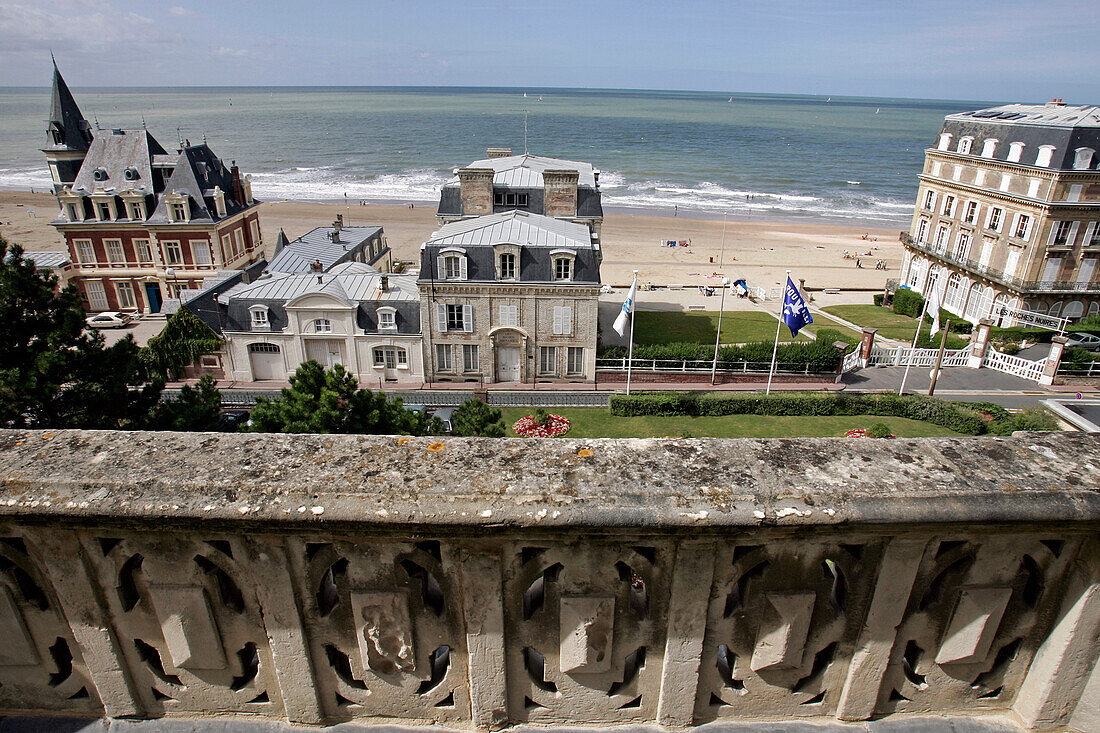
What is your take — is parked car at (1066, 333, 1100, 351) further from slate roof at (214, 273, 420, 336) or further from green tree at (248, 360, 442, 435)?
green tree at (248, 360, 442, 435)

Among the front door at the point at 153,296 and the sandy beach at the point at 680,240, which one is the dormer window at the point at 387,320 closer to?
the front door at the point at 153,296

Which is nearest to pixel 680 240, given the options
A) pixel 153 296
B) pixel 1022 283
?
pixel 1022 283

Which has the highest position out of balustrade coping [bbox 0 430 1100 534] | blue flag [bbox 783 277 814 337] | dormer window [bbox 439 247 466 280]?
balustrade coping [bbox 0 430 1100 534]

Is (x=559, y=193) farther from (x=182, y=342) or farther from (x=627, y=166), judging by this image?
(x=627, y=166)

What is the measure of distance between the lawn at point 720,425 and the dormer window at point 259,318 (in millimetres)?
13825

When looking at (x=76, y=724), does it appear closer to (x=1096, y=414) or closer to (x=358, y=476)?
(x=358, y=476)

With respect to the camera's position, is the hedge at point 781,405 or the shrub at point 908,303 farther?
the shrub at point 908,303

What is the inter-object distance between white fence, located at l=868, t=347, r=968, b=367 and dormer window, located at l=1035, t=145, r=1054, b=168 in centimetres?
1350

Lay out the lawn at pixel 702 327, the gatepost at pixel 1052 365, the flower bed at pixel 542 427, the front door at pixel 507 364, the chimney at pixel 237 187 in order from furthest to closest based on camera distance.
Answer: the chimney at pixel 237 187
the lawn at pixel 702 327
the front door at pixel 507 364
the gatepost at pixel 1052 365
the flower bed at pixel 542 427

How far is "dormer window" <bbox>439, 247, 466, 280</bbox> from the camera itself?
3197cm

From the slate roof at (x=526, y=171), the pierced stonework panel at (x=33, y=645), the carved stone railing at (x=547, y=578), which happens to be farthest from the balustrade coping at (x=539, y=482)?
the slate roof at (x=526, y=171)

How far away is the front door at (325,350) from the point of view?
3406cm

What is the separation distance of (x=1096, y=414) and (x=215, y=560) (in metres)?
36.8

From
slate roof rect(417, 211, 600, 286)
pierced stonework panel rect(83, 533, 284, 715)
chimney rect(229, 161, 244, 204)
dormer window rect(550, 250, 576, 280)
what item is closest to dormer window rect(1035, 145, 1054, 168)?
slate roof rect(417, 211, 600, 286)
